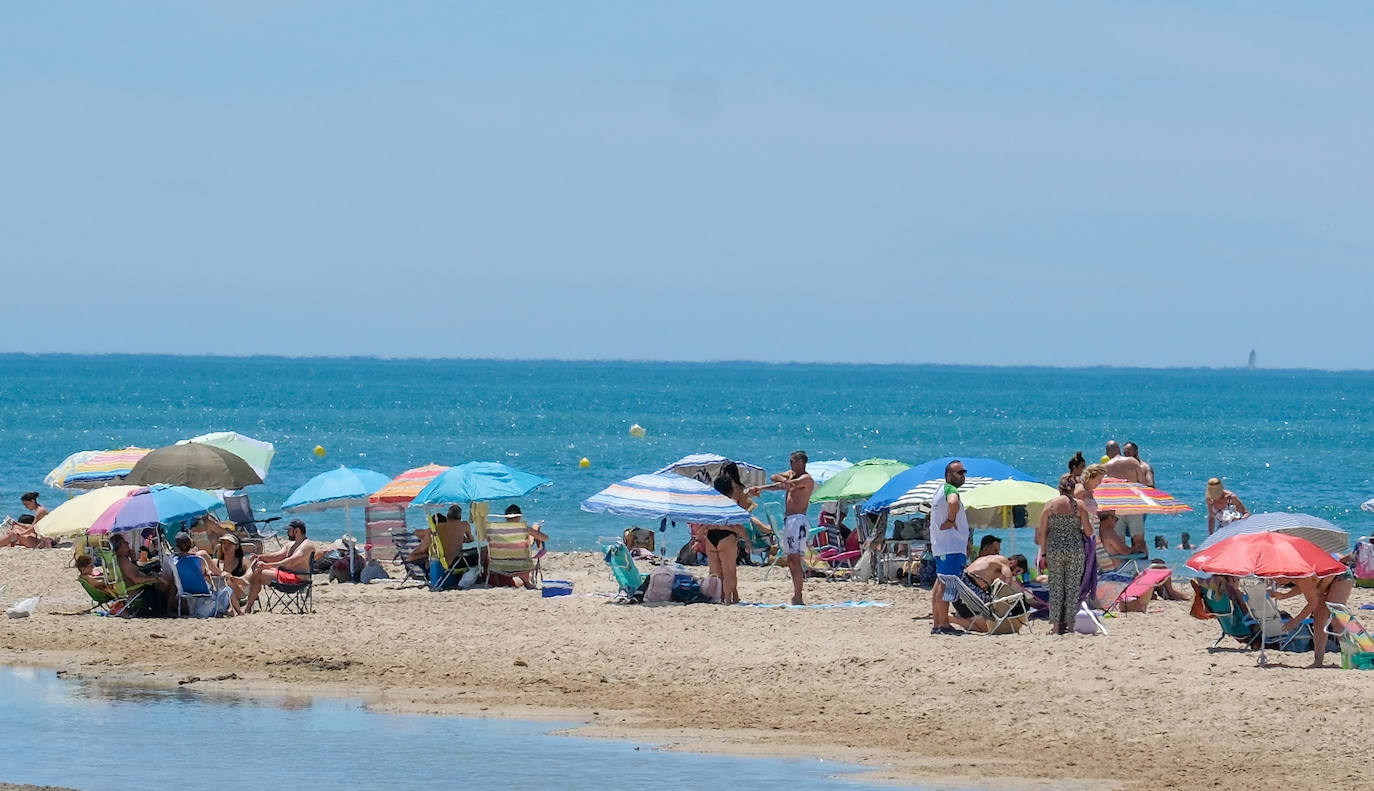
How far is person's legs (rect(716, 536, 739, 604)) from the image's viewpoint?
1486 centimetres

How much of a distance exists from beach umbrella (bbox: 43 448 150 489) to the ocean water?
21.5 feet

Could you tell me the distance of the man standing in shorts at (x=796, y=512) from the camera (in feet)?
49.1

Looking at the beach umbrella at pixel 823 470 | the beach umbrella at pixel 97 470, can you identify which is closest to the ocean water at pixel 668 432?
the beach umbrella at pixel 823 470

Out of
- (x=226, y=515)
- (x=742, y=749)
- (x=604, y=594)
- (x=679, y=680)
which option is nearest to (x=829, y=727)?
→ (x=742, y=749)

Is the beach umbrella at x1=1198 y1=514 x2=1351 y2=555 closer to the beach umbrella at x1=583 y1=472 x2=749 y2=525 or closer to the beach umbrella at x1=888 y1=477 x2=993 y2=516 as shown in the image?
the beach umbrella at x1=888 y1=477 x2=993 y2=516

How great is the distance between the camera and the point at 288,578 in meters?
15.3

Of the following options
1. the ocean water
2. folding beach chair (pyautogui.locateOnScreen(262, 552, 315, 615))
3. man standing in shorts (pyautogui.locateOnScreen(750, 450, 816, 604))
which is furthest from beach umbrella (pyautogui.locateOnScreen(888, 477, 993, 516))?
the ocean water

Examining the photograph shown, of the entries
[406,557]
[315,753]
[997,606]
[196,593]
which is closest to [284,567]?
[196,593]

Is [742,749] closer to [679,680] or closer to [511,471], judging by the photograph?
[679,680]

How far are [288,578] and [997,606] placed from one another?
6.39 meters

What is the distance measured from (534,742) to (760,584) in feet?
23.4

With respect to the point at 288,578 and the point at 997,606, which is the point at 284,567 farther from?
the point at 997,606

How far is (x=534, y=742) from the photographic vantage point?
10.1 m

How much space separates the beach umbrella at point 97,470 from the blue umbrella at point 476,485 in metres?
4.98
